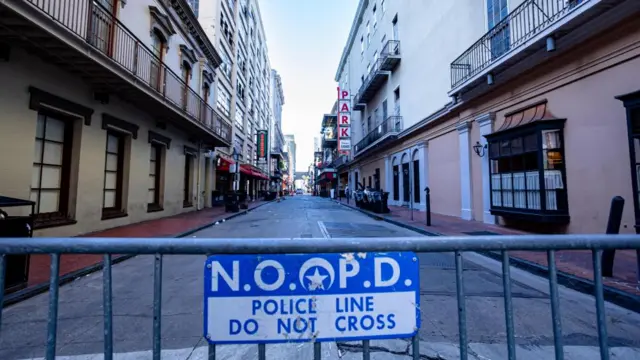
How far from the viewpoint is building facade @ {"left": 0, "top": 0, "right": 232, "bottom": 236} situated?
5.96 meters

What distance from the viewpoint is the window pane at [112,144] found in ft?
31.1

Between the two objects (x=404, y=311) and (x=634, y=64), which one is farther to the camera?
(x=634, y=64)

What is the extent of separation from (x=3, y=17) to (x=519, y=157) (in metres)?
12.6

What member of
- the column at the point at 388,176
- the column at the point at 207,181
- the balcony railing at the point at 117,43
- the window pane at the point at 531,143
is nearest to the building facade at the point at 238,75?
the column at the point at 207,181

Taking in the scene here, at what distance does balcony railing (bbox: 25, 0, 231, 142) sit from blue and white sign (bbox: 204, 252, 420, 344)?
23.4 feet

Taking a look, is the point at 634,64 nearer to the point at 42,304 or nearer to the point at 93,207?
the point at 42,304

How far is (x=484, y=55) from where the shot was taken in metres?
10.2

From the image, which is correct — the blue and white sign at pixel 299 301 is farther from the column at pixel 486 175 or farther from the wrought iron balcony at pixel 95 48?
the column at pixel 486 175

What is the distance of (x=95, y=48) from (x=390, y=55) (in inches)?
657

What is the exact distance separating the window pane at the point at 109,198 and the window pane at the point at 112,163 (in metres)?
0.79

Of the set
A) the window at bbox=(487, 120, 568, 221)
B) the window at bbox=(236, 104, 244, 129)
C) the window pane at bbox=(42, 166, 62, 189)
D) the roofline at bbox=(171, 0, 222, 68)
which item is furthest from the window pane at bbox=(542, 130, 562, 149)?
the window at bbox=(236, 104, 244, 129)

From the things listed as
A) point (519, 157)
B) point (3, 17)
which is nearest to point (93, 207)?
point (3, 17)

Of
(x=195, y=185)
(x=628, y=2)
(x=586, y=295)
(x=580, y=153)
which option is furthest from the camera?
(x=195, y=185)

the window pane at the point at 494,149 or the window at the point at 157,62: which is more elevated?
the window at the point at 157,62
